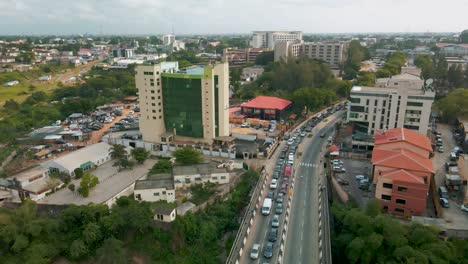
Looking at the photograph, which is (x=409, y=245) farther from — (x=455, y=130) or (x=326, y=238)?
(x=455, y=130)

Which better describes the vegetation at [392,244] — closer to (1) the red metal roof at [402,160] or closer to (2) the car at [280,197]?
(2) the car at [280,197]

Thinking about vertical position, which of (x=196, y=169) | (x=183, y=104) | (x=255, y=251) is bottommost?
(x=255, y=251)

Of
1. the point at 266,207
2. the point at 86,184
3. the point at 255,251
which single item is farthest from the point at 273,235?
the point at 86,184

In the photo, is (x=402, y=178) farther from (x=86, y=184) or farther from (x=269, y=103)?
(x=269, y=103)

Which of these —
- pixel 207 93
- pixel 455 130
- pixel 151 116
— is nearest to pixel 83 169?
pixel 151 116

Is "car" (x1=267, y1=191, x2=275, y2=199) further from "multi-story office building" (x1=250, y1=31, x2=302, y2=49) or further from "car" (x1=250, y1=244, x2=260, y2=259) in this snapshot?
"multi-story office building" (x1=250, y1=31, x2=302, y2=49)

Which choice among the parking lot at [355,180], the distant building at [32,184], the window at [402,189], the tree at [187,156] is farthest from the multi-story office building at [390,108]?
the distant building at [32,184]
